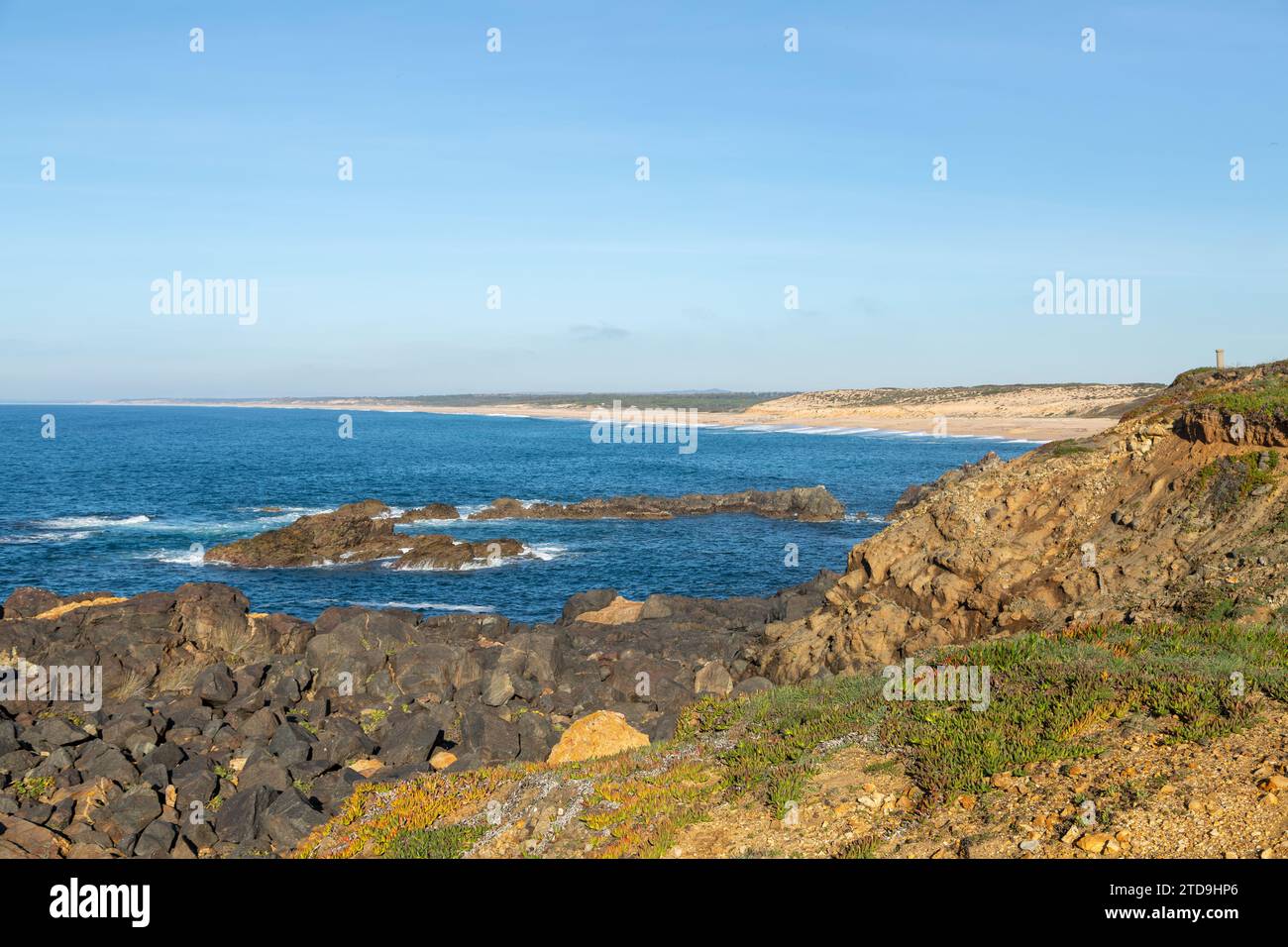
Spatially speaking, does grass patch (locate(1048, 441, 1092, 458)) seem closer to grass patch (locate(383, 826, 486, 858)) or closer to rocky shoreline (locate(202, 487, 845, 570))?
grass patch (locate(383, 826, 486, 858))

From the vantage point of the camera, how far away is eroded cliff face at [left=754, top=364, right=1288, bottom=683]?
21.9m

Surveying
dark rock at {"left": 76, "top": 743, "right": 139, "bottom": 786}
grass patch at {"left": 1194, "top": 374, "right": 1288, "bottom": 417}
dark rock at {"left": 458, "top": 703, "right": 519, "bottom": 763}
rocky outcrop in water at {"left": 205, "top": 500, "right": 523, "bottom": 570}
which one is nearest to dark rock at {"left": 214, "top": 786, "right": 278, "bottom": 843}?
dark rock at {"left": 76, "top": 743, "right": 139, "bottom": 786}

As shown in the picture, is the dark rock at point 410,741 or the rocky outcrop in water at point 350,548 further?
the rocky outcrop in water at point 350,548

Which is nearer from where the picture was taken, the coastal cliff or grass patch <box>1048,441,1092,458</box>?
Result: the coastal cliff

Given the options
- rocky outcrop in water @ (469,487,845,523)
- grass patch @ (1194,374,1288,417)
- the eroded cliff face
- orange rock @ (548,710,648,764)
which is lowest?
orange rock @ (548,710,648,764)

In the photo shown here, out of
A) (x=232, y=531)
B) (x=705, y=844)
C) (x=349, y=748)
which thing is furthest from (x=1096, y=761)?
(x=232, y=531)

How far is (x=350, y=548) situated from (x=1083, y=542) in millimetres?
41286

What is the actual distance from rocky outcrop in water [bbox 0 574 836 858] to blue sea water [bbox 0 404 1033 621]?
9706 millimetres

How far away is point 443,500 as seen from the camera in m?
80.1

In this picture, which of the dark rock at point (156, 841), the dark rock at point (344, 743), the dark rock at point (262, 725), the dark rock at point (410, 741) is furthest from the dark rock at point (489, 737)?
the dark rock at point (156, 841)

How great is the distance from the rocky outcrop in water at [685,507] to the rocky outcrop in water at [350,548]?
42.3ft

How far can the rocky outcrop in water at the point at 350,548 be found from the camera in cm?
5081

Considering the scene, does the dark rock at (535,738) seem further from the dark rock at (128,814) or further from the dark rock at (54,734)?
the dark rock at (54,734)
